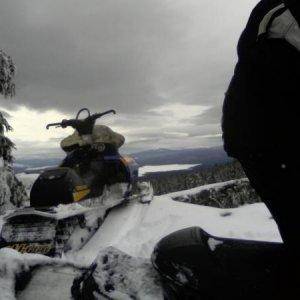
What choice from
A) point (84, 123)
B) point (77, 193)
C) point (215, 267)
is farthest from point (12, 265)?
point (84, 123)

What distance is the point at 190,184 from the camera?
52.4 metres

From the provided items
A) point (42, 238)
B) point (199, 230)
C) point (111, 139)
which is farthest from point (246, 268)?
point (111, 139)

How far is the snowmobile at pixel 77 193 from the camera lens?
16.0ft

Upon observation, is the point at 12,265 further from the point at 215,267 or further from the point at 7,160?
the point at 7,160

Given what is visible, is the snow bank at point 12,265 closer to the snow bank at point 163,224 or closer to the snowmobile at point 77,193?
the snowmobile at point 77,193

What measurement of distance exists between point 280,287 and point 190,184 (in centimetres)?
5152

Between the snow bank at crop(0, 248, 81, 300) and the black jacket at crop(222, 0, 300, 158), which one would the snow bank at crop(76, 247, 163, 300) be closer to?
the snow bank at crop(0, 248, 81, 300)

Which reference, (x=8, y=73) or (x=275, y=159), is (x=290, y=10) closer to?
(x=275, y=159)

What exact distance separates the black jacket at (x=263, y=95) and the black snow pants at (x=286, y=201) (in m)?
0.04

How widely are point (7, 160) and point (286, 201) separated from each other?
403 inches

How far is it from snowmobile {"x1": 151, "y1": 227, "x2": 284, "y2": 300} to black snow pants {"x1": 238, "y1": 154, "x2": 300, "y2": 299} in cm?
4

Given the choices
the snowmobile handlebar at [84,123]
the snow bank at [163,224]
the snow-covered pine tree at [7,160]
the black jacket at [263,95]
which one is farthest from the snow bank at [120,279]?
the snow-covered pine tree at [7,160]

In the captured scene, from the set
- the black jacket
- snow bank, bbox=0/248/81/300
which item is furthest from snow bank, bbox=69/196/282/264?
the black jacket

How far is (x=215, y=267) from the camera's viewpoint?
4.36 ft
